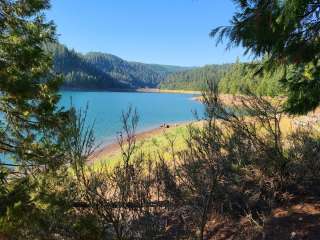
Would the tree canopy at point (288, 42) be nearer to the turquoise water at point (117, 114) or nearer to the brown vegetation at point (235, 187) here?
the brown vegetation at point (235, 187)

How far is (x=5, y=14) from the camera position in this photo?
25.4ft

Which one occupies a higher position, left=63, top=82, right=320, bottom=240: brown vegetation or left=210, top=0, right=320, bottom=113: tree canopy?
left=210, top=0, right=320, bottom=113: tree canopy

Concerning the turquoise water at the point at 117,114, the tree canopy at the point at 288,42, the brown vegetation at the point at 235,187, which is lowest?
the turquoise water at the point at 117,114

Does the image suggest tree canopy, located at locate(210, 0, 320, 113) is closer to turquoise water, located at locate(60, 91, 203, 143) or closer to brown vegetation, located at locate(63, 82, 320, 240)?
brown vegetation, located at locate(63, 82, 320, 240)

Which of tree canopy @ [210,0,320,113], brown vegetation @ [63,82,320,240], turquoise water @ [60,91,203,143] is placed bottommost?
turquoise water @ [60,91,203,143]

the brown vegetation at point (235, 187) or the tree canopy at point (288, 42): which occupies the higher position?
the tree canopy at point (288, 42)

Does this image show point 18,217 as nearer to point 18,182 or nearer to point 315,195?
point 18,182

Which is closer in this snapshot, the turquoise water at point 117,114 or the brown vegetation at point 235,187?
the brown vegetation at point 235,187

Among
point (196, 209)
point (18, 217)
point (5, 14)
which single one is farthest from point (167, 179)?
point (5, 14)

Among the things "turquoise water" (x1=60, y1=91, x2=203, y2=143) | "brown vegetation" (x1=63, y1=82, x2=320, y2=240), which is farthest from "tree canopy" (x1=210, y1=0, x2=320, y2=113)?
"turquoise water" (x1=60, y1=91, x2=203, y2=143)

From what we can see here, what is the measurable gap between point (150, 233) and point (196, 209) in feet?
2.88

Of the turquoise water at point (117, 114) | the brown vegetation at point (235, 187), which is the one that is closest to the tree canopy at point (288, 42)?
the brown vegetation at point (235, 187)

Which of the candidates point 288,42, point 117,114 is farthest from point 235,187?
point 117,114

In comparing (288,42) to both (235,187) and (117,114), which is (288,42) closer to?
(235,187)
